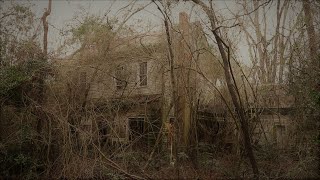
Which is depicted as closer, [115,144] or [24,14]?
[115,144]

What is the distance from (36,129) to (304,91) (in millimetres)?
8237

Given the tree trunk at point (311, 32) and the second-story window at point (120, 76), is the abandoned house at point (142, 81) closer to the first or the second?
the second-story window at point (120, 76)

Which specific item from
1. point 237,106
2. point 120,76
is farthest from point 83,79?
point 237,106

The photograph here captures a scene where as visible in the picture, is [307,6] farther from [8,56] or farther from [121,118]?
[8,56]

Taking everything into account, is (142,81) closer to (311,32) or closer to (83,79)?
(83,79)

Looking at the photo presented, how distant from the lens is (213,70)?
12031 mm

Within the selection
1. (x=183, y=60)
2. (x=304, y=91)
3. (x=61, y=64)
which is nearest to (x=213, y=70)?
(x=183, y=60)

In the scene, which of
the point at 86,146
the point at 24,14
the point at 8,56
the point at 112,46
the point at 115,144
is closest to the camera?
the point at 86,146

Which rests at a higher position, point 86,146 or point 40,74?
point 40,74

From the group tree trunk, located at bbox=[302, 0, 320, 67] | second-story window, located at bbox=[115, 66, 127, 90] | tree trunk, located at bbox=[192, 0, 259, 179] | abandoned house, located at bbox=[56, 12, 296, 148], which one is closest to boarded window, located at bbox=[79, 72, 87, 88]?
abandoned house, located at bbox=[56, 12, 296, 148]

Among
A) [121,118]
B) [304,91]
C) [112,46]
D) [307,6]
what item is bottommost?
[121,118]

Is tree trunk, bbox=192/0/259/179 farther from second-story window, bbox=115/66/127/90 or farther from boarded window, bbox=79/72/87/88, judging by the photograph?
boarded window, bbox=79/72/87/88

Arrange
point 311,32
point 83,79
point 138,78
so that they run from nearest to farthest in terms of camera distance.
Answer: point 311,32
point 83,79
point 138,78

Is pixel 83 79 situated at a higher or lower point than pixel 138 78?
lower
